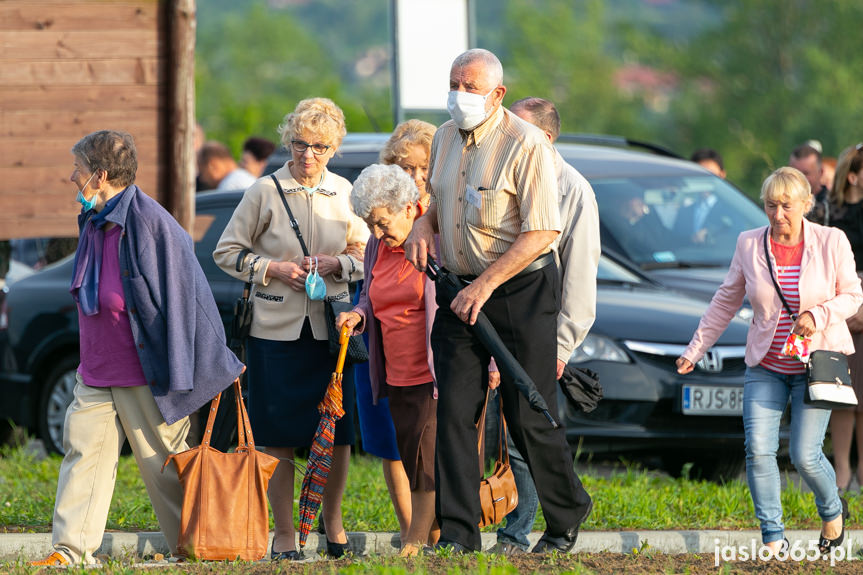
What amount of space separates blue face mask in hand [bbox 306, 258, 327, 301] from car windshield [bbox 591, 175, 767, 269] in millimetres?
2909

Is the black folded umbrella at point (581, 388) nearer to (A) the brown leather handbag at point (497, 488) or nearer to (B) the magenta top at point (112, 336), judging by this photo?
(A) the brown leather handbag at point (497, 488)

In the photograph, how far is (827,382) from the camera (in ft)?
19.4

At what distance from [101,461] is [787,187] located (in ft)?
9.99

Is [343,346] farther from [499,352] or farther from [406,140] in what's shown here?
[406,140]

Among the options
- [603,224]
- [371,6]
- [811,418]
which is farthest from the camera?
[371,6]

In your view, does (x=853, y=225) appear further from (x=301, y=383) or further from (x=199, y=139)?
(x=199, y=139)

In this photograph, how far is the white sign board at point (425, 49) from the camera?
12086mm

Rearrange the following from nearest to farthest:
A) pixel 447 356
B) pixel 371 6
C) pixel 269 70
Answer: pixel 447 356 < pixel 269 70 < pixel 371 6

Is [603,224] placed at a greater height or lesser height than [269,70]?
greater

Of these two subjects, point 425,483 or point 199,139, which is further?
point 199,139

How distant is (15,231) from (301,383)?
7.79 ft

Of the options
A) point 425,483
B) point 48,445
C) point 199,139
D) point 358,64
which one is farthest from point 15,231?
point 358,64

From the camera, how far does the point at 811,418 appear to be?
19.9 feet

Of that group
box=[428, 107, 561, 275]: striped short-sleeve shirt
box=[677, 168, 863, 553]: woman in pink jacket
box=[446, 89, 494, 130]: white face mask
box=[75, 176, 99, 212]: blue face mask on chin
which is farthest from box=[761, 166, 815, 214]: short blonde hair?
box=[75, 176, 99, 212]: blue face mask on chin
